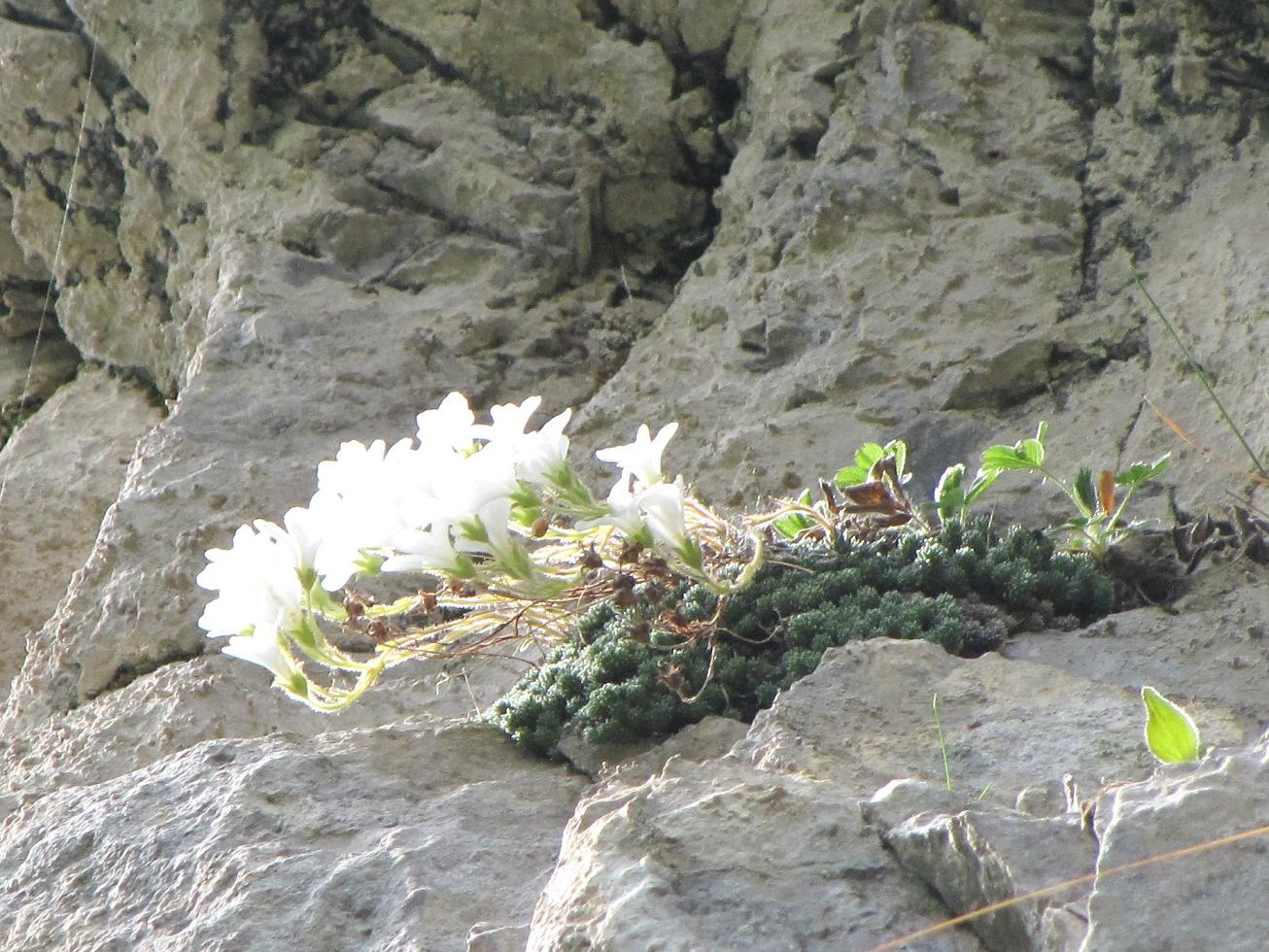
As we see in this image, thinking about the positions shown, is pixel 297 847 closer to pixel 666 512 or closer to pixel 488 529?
pixel 488 529

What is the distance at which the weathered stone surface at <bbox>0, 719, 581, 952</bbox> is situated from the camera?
5.75 ft

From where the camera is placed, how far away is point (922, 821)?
141cm

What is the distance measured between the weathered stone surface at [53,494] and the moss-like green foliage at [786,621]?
191 centimetres

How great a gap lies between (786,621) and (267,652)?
2.75 feet

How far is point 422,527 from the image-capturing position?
2.09 meters

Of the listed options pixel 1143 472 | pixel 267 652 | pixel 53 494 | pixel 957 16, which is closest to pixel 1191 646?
pixel 1143 472

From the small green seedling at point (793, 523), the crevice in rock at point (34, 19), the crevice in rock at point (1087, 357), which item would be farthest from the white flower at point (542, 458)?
the crevice in rock at point (34, 19)

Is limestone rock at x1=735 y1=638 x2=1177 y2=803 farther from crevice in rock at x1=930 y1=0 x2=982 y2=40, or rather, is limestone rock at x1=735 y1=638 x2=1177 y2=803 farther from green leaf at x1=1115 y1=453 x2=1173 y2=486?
crevice in rock at x1=930 y1=0 x2=982 y2=40

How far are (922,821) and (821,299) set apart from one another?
205 centimetres

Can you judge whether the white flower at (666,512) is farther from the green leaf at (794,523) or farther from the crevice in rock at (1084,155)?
the crevice in rock at (1084,155)

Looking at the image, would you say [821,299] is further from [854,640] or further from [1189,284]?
[854,640]

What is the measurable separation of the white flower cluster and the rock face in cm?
24

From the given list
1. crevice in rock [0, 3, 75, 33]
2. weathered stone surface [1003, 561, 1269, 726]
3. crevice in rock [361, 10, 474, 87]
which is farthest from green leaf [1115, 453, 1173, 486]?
crevice in rock [0, 3, 75, 33]

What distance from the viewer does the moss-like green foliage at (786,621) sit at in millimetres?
2213
